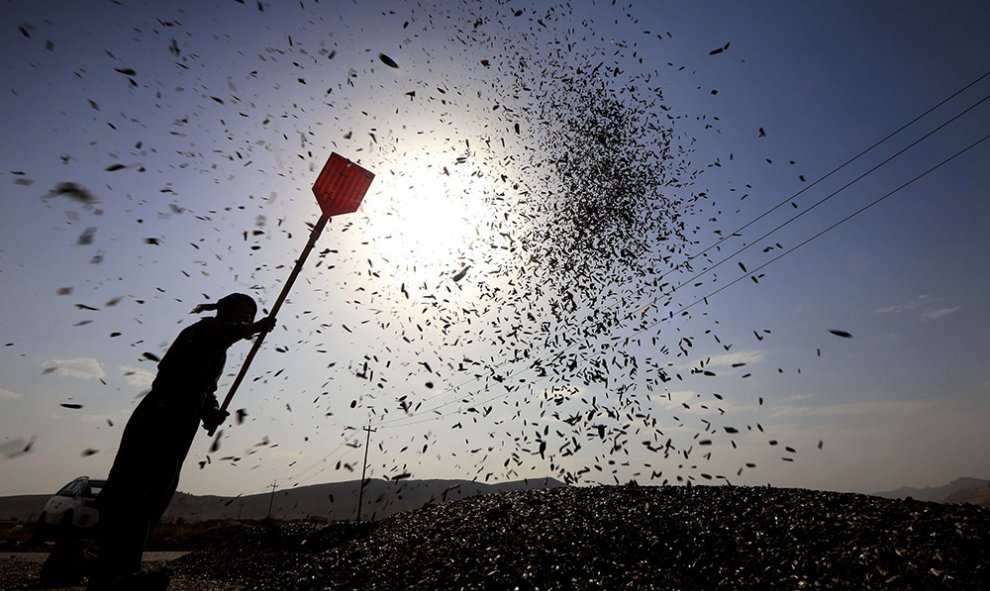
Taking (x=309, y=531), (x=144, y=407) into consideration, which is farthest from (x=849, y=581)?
(x=309, y=531)

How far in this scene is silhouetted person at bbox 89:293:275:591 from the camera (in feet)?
10.4

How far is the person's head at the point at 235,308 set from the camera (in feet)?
13.5

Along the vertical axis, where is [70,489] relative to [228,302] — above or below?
below

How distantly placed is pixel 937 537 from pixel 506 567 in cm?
448

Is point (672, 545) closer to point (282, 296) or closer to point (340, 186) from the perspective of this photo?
point (282, 296)

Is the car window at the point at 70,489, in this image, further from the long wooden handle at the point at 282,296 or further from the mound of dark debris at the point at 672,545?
the long wooden handle at the point at 282,296

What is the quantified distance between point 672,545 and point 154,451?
5.33 metres

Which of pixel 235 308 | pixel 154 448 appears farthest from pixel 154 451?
pixel 235 308

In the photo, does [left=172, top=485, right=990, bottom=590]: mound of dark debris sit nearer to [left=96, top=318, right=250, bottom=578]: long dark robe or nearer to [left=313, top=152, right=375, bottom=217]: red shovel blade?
[left=96, top=318, right=250, bottom=578]: long dark robe

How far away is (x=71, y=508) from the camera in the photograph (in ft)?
35.2

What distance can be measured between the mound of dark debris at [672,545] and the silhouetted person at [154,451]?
3.27m

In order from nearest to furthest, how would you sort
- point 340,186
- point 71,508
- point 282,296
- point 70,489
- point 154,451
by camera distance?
point 154,451 → point 282,296 → point 340,186 → point 71,508 → point 70,489

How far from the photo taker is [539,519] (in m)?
6.90

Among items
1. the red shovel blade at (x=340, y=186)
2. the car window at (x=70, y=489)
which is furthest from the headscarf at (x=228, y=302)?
the car window at (x=70, y=489)
